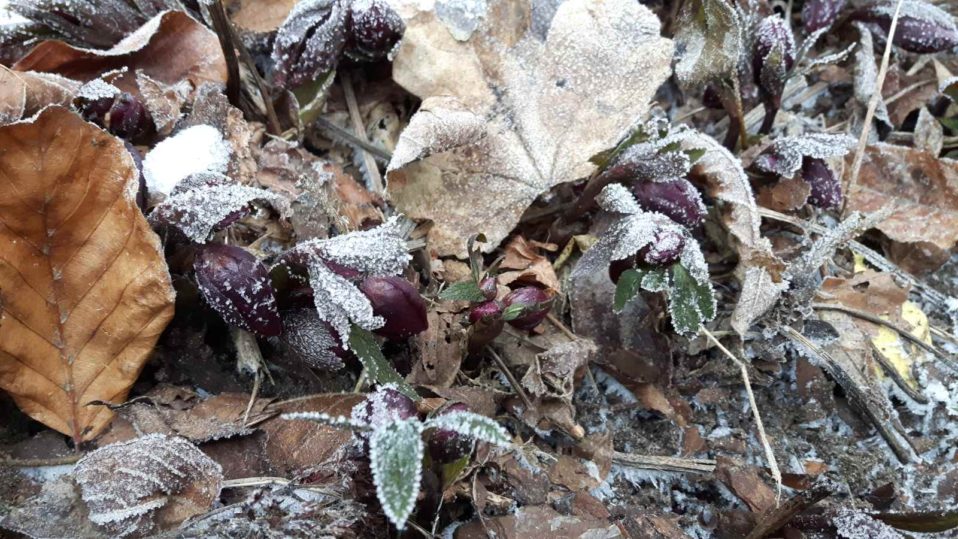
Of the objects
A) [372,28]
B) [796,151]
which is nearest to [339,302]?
[372,28]

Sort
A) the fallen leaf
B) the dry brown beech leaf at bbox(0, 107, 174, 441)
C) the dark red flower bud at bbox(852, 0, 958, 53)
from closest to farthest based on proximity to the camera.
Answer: the dry brown beech leaf at bbox(0, 107, 174, 441) → the fallen leaf → the dark red flower bud at bbox(852, 0, 958, 53)

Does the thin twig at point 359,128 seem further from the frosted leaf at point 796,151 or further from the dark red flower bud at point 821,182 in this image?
the dark red flower bud at point 821,182

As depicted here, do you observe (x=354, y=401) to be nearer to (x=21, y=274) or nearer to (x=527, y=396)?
(x=527, y=396)

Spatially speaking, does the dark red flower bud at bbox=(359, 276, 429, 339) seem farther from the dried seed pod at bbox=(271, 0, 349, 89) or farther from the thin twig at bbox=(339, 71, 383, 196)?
the dried seed pod at bbox=(271, 0, 349, 89)

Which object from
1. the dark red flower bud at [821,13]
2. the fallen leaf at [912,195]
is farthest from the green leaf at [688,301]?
the dark red flower bud at [821,13]

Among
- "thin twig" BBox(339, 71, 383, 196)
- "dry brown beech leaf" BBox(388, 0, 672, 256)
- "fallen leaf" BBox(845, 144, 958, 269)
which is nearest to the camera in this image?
"dry brown beech leaf" BBox(388, 0, 672, 256)

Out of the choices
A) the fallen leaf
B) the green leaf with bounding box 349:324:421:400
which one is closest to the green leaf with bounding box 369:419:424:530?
the green leaf with bounding box 349:324:421:400
